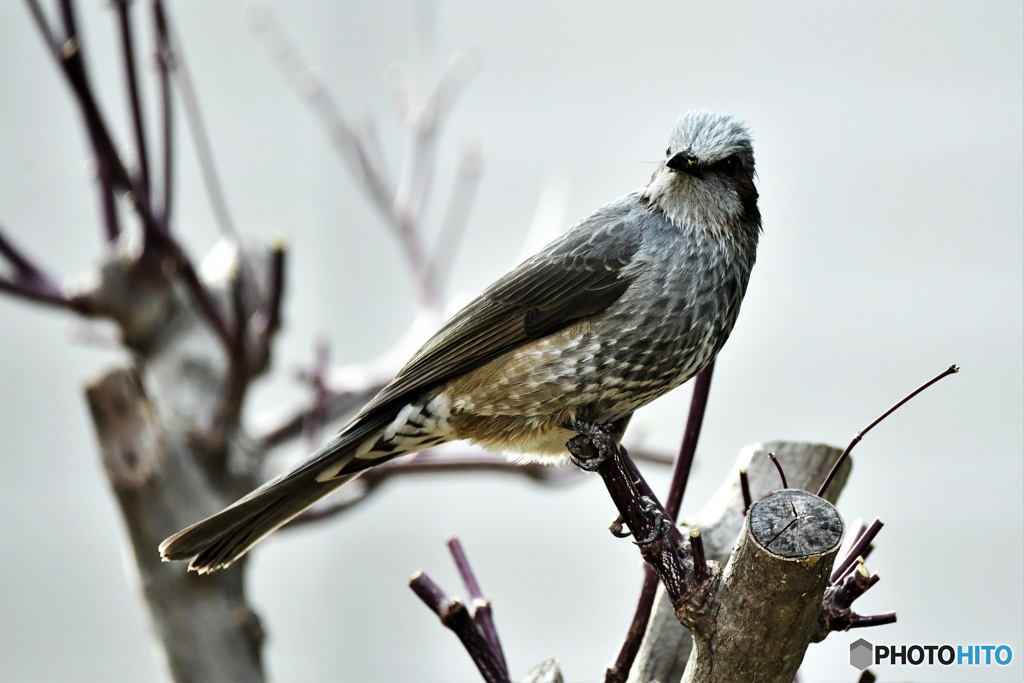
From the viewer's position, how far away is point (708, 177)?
1821 millimetres

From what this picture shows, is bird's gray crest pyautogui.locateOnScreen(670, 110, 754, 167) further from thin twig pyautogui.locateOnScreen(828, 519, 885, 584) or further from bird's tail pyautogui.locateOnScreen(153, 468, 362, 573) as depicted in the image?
bird's tail pyautogui.locateOnScreen(153, 468, 362, 573)

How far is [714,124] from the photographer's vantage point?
1782 millimetres

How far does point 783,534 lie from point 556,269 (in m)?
0.78

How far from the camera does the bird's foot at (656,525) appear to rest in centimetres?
139

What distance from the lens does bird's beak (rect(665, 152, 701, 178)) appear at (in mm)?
1751

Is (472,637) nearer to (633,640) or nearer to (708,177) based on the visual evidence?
(633,640)

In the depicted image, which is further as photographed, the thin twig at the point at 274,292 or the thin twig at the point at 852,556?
→ the thin twig at the point at 274,292

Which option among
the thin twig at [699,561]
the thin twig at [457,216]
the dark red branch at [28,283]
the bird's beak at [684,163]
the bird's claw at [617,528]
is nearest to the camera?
the thin twig at [699,561]

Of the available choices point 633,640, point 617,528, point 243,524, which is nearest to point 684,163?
point 617,528

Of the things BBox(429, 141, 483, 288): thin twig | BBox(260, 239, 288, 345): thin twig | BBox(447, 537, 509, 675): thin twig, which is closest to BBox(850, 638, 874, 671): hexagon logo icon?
BBox(447, 537, 509, 675): thin twig

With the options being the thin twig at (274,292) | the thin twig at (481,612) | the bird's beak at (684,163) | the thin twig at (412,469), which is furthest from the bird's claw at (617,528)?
the thin twig at (274,292)

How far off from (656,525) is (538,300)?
581mm

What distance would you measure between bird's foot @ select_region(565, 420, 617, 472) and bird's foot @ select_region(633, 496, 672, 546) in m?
0.15

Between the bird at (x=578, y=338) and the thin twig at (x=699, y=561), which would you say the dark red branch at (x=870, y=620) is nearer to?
the thin twig at (x=699, y=561)
